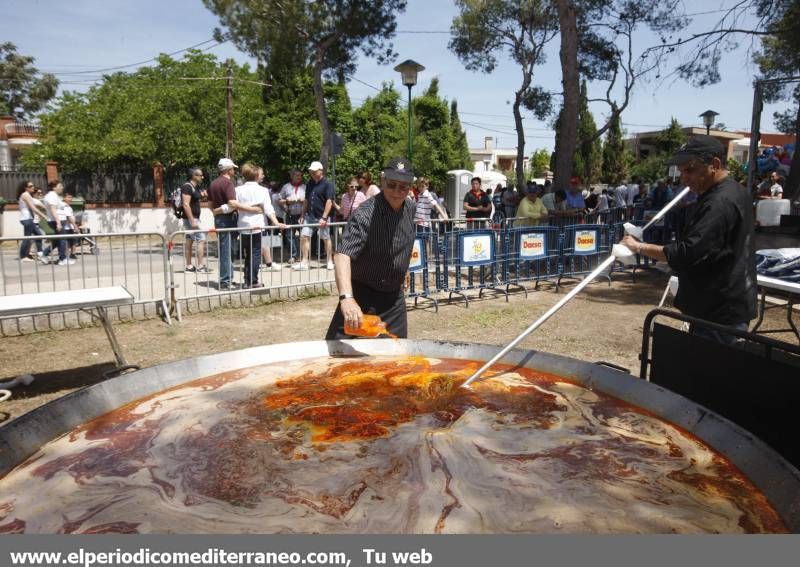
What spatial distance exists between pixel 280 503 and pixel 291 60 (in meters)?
15.4

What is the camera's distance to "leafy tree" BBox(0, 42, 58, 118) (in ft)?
173

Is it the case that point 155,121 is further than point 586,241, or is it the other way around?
point 155,121

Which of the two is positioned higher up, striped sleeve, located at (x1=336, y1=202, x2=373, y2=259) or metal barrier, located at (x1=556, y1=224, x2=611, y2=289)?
striped sleeve, located at (x1=336, y1=202, x2=373, y2=259)

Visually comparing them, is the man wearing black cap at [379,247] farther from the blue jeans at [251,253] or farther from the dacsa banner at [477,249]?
the dacsa banner at [477,249]

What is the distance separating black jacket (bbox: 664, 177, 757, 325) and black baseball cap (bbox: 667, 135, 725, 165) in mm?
167

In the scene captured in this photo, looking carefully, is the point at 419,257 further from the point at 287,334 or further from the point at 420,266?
the point at 287,334

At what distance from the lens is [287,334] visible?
740 cm

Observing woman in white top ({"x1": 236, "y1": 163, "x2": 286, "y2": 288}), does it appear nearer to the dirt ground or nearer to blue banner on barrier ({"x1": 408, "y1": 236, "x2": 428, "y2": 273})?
the dirt ground

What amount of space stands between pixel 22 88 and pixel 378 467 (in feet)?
219

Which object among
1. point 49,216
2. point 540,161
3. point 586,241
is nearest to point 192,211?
point 49,216

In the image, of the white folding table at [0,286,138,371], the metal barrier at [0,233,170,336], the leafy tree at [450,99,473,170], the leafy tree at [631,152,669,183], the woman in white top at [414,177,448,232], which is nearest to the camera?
the white folding table at [0,286,138,371]

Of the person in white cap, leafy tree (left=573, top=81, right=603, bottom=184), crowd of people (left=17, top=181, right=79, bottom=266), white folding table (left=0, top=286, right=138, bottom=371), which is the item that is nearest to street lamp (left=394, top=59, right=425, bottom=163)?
the person in white cap

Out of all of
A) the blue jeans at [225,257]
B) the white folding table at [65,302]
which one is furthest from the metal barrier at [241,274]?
the white folding table at [65,302]

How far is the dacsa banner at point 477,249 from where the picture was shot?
9367 mm
